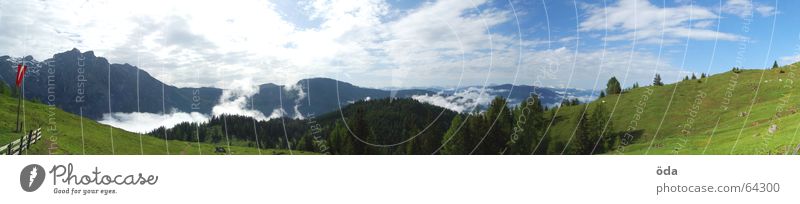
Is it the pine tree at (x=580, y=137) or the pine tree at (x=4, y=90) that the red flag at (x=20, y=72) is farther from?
the pine tree at (x=580, y=137)

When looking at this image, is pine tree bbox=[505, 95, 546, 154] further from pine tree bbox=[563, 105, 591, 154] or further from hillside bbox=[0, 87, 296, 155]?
hillside bbox=[0, 87, 296, 155]

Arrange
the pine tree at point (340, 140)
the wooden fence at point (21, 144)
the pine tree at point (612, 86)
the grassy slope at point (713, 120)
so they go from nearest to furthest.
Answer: the wooden fence at point (21, 144) → the pine tree at point (340, 140) → the grassy slope at point (713, 120) → the pine tree at point (612, 86)

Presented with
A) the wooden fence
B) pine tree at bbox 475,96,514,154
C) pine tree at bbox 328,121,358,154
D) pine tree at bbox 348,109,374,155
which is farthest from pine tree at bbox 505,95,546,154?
the wooden fence

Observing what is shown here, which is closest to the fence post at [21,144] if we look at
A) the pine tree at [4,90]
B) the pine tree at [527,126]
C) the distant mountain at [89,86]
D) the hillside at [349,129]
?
the distant mountain at [89,86]
